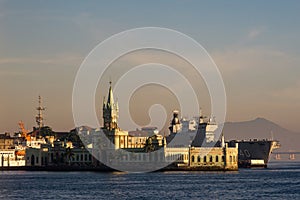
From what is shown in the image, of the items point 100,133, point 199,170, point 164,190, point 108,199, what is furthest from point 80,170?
point 108,199

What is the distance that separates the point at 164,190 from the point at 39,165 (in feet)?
300

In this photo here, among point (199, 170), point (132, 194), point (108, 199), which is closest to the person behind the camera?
point (108, 199)

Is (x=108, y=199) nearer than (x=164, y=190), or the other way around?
(x=108, y=199)

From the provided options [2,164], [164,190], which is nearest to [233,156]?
[2,164]

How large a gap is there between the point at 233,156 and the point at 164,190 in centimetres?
7718

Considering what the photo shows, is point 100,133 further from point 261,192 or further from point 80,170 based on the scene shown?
point 261,192

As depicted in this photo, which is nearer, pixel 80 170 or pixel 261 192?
pixel 261 192

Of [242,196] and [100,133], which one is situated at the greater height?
[100,133]

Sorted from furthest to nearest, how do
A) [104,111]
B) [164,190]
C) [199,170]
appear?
[104,111] → [199,170] → [164,190]

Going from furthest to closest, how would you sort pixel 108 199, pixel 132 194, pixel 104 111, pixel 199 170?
pixel 104 111, pixel 199 170, pixel 132 194, pixel 108 199

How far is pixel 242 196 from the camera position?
92.5m

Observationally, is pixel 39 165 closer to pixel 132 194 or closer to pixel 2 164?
pixel 2 164

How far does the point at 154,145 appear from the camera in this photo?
18000cm

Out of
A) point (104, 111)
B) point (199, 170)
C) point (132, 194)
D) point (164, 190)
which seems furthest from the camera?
point (104, 111)
